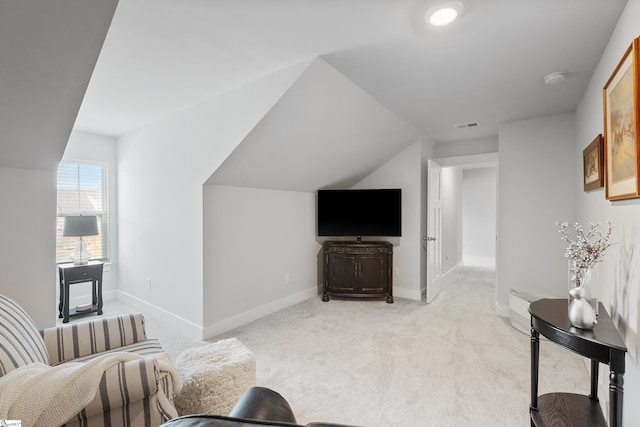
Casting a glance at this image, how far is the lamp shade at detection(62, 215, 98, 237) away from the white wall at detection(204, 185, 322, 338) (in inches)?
68.6

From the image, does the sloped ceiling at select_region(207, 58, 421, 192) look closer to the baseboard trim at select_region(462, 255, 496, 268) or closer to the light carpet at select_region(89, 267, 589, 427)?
the light carpet at select_region(89, 267, 589, 427)

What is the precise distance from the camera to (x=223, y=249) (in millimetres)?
3164

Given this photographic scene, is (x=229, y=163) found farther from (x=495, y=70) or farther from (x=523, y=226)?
(x=523, y=226)

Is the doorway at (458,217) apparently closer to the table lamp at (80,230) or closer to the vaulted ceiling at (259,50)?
the vaulted ceiling at (259,50)

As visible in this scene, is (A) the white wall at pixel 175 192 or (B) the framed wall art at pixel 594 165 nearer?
(B) the framed wall art at pixel 594 165

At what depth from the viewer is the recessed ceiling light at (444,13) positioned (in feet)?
5.02

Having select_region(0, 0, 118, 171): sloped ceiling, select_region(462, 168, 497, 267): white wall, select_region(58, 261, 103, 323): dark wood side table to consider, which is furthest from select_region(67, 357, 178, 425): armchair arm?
select_region(462, 168, 497, 267): white wall

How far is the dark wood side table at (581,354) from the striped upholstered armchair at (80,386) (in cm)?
175

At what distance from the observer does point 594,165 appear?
2.17 meters

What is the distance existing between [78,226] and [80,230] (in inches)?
2.1

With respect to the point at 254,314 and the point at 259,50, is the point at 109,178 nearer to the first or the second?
the point at 254,314

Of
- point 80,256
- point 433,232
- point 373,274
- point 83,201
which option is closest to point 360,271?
point 373,274

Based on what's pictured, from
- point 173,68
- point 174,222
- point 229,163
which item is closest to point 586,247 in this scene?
point 229,163

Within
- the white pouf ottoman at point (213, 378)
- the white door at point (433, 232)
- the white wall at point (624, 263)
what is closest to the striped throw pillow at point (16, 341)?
the white pouf ottoman at point (213, 378)
